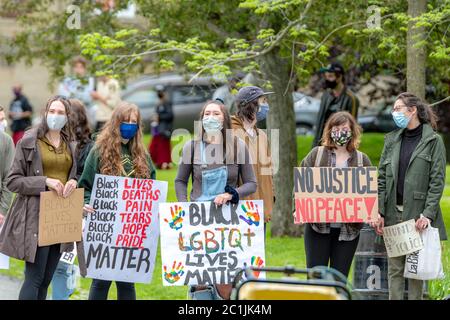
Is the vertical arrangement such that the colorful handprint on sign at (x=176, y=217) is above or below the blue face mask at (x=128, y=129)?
below

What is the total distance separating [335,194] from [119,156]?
1680mm

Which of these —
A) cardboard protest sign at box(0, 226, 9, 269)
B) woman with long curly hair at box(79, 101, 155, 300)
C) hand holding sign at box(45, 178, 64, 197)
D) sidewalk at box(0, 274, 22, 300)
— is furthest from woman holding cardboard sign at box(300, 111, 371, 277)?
sidewalk at box(0, 274, 22, 300)

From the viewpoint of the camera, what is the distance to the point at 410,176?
8.46 m

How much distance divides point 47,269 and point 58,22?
23.2 ft

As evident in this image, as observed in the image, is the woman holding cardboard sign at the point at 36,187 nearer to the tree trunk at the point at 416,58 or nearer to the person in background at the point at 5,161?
the person in background at the point at 5,161

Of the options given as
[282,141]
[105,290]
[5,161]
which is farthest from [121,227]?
[282,141]

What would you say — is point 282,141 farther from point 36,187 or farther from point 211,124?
point 36,187

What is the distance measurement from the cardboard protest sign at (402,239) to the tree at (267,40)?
1.83m

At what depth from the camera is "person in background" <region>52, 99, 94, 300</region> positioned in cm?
863

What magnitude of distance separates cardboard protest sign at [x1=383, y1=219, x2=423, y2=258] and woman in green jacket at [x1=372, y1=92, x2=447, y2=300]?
6 centimetres

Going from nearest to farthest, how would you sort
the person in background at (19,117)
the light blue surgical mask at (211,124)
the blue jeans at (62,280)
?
the light blue surgical mask at (211,124), the blue jeans at (62,280), the person in background at (19,117)

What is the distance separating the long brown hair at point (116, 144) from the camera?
8.25 meters

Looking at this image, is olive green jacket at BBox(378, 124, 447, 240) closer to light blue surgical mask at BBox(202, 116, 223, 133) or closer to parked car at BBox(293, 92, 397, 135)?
light blue surgical mask at BBox(202, 116, 223, 133)

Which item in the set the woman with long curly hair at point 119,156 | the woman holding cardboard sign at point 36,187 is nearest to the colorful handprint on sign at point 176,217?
the woman with long curly hair at point 119,156
